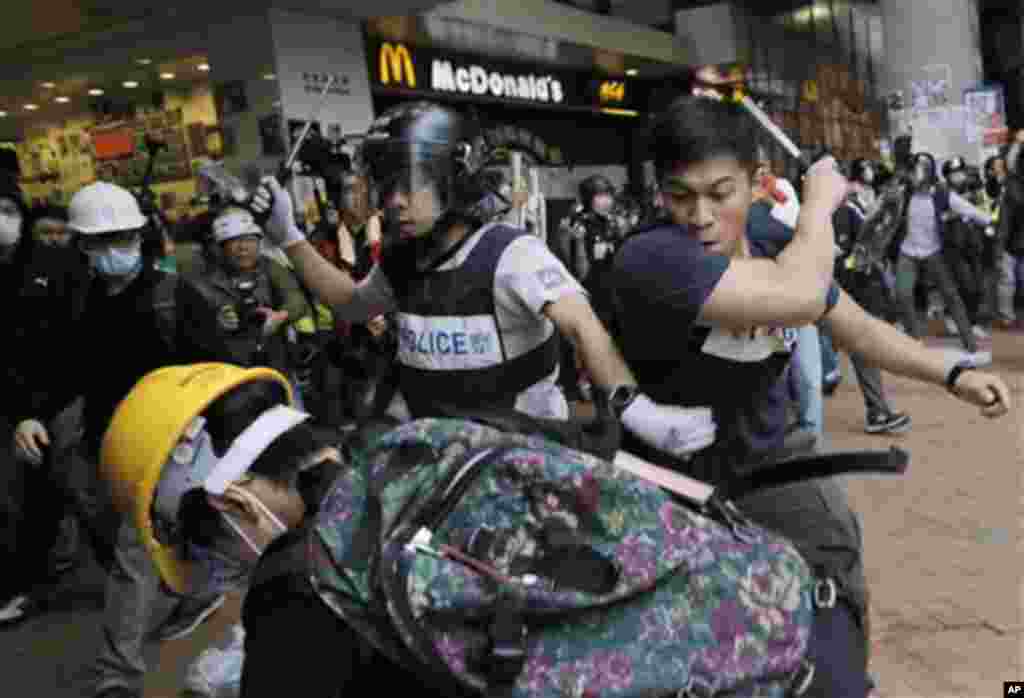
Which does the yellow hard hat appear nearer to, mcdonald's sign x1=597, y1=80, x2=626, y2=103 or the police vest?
the police vest

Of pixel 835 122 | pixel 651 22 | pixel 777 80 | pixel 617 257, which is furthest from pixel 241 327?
pixel 835 122

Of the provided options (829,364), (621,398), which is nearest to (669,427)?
(621,398)

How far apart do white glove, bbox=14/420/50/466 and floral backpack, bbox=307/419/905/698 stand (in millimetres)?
3460

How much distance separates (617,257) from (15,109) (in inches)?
402

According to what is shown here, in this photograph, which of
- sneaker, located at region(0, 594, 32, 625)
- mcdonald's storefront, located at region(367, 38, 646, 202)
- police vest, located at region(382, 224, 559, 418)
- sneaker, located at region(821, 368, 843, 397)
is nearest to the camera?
police vest, located at region(382, 224, 559, 418)

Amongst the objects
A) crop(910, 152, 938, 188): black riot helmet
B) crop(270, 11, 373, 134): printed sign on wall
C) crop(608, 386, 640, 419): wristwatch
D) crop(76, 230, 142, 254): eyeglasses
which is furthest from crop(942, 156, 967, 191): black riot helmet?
crop(608, 386, 640, 419): wristwatch

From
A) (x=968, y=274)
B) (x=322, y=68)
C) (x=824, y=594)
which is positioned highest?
(x=322, y=68)

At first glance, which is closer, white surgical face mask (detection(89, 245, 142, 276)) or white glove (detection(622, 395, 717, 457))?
white glove (detection(622, 395, 717, 457))

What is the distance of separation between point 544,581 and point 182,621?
351 cm

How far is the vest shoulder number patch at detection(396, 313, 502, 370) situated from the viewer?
271 centimetres

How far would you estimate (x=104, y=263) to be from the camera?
4199mm

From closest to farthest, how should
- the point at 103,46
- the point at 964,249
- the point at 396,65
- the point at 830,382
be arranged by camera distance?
the point at 830,382 < the point at 103,46 < the point at 964,249 < the point at 396,65

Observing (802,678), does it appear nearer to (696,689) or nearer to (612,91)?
(696,689)

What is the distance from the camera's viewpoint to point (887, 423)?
734 cm
